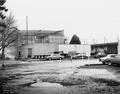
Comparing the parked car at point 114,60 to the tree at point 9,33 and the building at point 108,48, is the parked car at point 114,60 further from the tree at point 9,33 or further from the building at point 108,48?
the building at point 108,48

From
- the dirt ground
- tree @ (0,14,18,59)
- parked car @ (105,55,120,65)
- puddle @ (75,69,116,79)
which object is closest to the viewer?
the dirt ground

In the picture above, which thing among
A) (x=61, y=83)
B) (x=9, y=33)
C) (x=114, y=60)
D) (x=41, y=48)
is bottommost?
(x=61, y=83)

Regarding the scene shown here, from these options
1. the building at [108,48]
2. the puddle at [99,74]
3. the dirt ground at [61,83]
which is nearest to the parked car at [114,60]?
the puddle at [99,74]

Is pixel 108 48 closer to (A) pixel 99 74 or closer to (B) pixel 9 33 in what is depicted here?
(B) pixel 9 33

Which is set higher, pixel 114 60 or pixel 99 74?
pixel 114 60

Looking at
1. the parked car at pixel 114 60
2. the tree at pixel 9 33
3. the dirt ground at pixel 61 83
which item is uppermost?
the tree at pixel 9 33

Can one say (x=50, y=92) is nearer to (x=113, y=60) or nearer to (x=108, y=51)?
(x=113, y=60)

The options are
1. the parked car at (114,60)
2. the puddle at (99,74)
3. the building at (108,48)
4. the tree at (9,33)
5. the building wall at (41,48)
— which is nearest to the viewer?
the puddle at (99,74)

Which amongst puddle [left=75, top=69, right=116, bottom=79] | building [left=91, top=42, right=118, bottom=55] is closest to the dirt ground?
puddle [left=75, top=69, right=116, bottom=79]

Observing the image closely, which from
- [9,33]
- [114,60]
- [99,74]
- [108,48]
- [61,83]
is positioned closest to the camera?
[61,83]

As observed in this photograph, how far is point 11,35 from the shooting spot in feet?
167

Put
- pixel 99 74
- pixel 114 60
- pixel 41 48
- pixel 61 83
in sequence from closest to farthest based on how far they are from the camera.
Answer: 1. pixel 61 83
2. pixel 99 74
3. pixel 114 60
4. pixel 41 48

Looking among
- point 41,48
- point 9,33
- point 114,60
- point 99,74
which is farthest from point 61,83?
point 41,48

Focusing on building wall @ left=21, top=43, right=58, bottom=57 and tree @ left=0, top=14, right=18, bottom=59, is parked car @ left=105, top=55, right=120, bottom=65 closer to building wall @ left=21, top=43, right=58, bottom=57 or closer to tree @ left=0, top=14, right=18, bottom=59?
tree @ left=0, top=14, right=18, bottom=59
